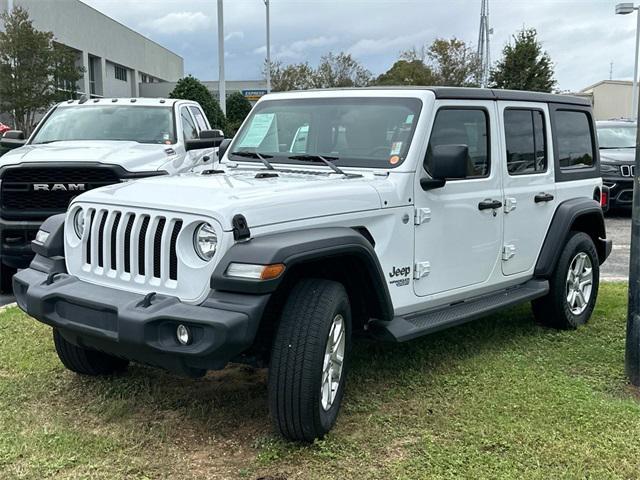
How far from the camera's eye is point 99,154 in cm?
738

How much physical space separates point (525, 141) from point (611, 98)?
53.9m

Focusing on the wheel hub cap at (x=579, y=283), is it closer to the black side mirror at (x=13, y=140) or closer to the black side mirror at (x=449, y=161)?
the black side mirror at (x=449, y=161)

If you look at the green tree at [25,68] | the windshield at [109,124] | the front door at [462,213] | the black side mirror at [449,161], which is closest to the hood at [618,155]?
the windshield at [109,124]

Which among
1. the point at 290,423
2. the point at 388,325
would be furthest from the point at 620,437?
the point at 290,423

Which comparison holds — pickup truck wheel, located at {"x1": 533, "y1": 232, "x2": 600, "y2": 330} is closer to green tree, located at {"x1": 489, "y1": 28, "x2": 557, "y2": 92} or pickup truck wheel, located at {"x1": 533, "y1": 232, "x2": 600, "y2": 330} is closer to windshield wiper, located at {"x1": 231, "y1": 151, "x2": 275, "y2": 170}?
windshield wiper, located at {"x1": 231, "y1": 151, "x2": 275, "y2": 170}

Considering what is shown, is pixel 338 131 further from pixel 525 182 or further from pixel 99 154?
pixel 99 154

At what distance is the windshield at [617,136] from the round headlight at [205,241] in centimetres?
1222

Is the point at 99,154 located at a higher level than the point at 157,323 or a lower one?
higher

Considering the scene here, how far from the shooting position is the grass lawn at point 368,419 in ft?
11.5

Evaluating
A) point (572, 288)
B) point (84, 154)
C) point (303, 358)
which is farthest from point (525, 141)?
point (84, 154)

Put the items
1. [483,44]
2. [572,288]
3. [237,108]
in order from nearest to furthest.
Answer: [572,288] < [237,108] < [483,44]

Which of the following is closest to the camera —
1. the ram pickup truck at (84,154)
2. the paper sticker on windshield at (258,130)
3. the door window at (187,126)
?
the paper sticker on windshield at (258,130)

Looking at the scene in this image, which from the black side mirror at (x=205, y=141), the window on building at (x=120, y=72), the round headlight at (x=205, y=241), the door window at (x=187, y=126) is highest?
the window on building at (x=120, y=72)

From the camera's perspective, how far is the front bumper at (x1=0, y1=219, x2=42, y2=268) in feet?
22.3
